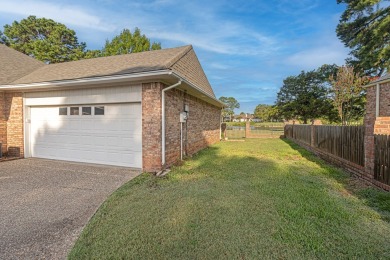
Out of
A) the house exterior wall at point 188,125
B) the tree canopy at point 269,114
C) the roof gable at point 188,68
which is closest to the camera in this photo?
the house exterior wall at point 188,125

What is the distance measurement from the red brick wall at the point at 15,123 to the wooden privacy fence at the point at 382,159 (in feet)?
39.5

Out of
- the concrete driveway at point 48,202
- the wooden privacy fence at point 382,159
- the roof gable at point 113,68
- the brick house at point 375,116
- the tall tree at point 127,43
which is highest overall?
the tall tree at point 127,43

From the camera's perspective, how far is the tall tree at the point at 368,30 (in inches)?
553

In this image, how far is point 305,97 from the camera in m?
30.5

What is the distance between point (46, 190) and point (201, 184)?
3.73 metres

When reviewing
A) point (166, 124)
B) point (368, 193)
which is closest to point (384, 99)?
point (368, 193)

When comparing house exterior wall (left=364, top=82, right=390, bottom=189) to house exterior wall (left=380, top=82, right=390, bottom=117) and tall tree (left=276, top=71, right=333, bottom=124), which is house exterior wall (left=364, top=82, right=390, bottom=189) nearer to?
house exterior wall (left=380, top=82, right=390, bottom=117)

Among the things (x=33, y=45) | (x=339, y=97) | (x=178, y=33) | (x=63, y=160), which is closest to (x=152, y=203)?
(x=63, y=160)

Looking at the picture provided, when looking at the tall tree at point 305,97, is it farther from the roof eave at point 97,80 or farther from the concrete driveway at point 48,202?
the concrete driveway at point 48,202

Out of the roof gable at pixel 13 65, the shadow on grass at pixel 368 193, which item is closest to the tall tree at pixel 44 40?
the roof gable at pixel 13 65

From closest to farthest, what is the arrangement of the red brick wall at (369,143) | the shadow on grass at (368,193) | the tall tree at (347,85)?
the shadow on grass at (368,193), the red brick wall at (369,143), the tall tree at (347,85)

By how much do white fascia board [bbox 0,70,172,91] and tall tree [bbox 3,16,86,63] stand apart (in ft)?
60.5

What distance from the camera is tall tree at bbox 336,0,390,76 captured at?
14.0 metres

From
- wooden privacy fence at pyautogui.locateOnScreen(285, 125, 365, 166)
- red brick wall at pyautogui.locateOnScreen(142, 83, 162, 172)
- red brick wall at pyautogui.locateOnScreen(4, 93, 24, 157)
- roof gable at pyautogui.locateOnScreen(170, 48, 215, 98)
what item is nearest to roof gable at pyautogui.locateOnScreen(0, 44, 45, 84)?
red brick wall at pyautogui.locateOnScreen(4, 93, 24, 157)
